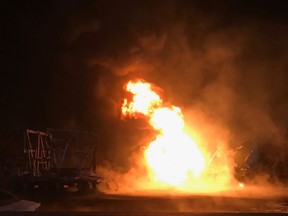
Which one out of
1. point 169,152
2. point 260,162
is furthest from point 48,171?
point 260,162

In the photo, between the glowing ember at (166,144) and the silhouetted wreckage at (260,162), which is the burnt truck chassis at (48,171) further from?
the silhouetted wreckage at (260,162)

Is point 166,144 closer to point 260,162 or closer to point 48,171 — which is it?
point 260,162

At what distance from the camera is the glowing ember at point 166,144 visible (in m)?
30.8

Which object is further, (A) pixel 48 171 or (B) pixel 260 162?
(B) pixel 260 162

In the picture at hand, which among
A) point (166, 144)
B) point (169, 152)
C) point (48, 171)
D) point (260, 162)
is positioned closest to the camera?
point (48, 171)

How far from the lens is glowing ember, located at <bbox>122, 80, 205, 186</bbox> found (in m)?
30.8

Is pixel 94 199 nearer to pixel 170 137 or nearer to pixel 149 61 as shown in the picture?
pixel 170 137

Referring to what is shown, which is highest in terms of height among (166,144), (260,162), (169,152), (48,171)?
(166,144)

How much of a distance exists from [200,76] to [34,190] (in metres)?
17.1

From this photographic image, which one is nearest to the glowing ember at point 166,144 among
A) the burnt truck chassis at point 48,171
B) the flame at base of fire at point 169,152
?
the flame at base of fire at point 169,152

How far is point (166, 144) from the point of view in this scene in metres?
31.1

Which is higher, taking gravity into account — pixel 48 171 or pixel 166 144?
pixel 166 144

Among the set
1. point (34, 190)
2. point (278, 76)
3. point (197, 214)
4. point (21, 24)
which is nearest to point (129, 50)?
point (21, 24)

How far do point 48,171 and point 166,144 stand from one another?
28.4ft
